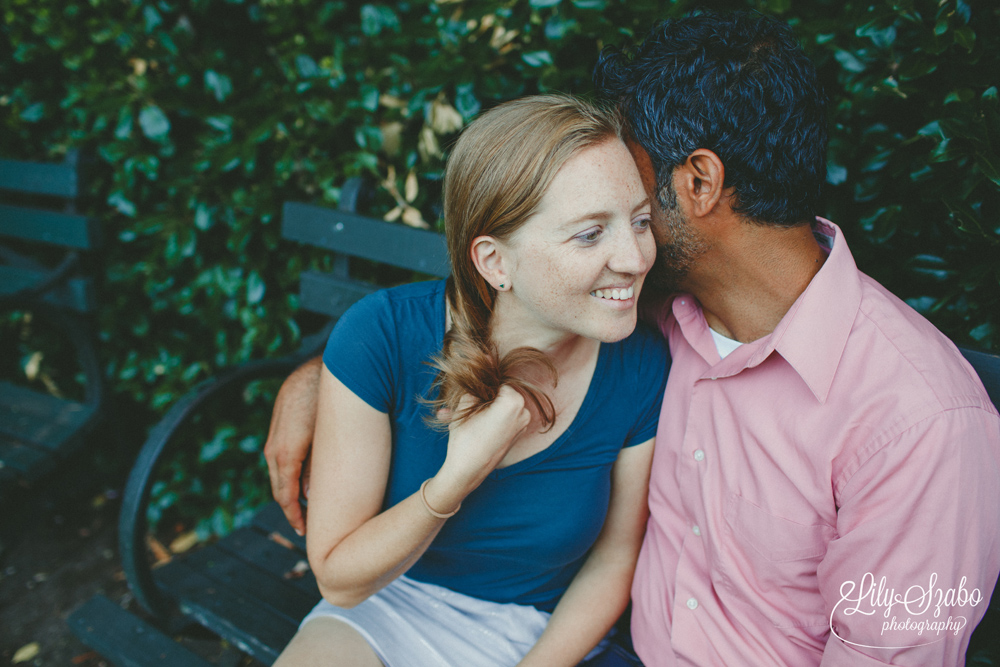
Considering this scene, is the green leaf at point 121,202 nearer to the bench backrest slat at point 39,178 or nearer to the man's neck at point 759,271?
the bench backrest slat at point 39,178

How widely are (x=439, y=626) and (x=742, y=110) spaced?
5.32 feet

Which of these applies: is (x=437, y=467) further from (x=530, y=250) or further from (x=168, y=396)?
(x=168, y=396)

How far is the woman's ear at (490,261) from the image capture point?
164 centimetres

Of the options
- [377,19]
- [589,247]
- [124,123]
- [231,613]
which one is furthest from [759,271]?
[124,123]

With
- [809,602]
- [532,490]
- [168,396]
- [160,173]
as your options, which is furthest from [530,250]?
[168,396]

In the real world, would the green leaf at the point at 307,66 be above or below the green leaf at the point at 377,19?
below

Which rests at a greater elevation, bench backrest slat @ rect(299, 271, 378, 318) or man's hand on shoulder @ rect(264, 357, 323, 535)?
bench backrest slat @ rect(299, 271, 378, 318)

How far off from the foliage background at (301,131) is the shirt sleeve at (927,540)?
2.08ft

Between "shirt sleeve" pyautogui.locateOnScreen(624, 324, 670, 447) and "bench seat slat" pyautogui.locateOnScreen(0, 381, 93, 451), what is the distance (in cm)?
281

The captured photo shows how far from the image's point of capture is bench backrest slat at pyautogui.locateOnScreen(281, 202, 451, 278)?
228 centimetres

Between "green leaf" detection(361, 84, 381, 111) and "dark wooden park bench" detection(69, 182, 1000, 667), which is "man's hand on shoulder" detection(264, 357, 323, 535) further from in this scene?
"green leaf" detection(361, 84, 381, 111)

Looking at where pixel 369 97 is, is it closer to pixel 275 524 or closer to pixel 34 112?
pixel 275 524

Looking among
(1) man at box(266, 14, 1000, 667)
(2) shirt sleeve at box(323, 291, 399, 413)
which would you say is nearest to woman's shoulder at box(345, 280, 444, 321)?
(2) shirt sleeve at box(323, 291, 399, 413)

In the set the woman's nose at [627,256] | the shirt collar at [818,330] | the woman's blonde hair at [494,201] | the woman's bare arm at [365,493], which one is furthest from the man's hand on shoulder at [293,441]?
the shirt collar at [818,330]
